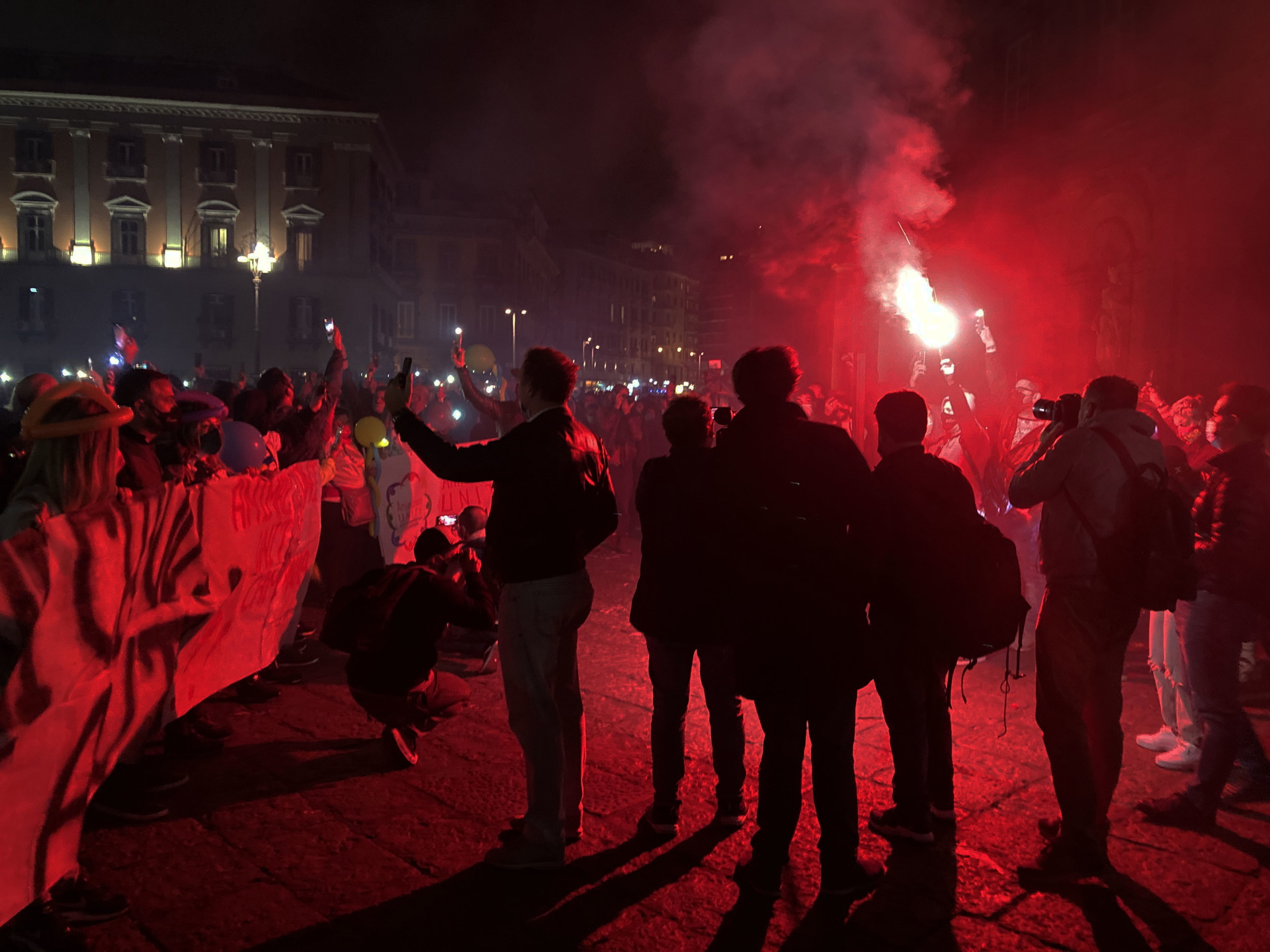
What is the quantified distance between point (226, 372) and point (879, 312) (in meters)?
36.3

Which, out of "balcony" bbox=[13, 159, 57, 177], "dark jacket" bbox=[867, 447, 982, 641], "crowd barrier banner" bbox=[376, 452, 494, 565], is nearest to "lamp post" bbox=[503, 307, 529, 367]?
"balcony" bbox=[13, 159, 57, 177]

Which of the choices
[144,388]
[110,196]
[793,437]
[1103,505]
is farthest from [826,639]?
[110,196]

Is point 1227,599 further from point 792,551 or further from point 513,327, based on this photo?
point 513,327

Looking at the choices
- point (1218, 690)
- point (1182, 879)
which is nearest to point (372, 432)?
point (1218, 690)

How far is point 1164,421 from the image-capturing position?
895 cm

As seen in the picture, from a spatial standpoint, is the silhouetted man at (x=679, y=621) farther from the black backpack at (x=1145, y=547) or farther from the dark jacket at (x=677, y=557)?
the black backpack at (x=1145, y=547)

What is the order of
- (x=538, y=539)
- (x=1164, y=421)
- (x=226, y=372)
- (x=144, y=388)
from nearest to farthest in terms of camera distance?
(x=538, y=539) → (x=144, y=388) → (x=1164, y=421) → (x=226, y=372)

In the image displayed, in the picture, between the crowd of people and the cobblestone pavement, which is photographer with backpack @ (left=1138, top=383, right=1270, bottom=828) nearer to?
the crowd of people

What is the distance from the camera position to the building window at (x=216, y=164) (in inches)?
1885

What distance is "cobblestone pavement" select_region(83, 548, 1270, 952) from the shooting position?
338 cm

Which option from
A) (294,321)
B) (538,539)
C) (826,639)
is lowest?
(826,639)

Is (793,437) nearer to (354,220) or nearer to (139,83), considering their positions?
(354,220)

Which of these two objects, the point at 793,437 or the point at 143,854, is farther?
the point at 143,854

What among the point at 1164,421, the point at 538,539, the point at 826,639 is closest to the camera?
the point at 826,639
